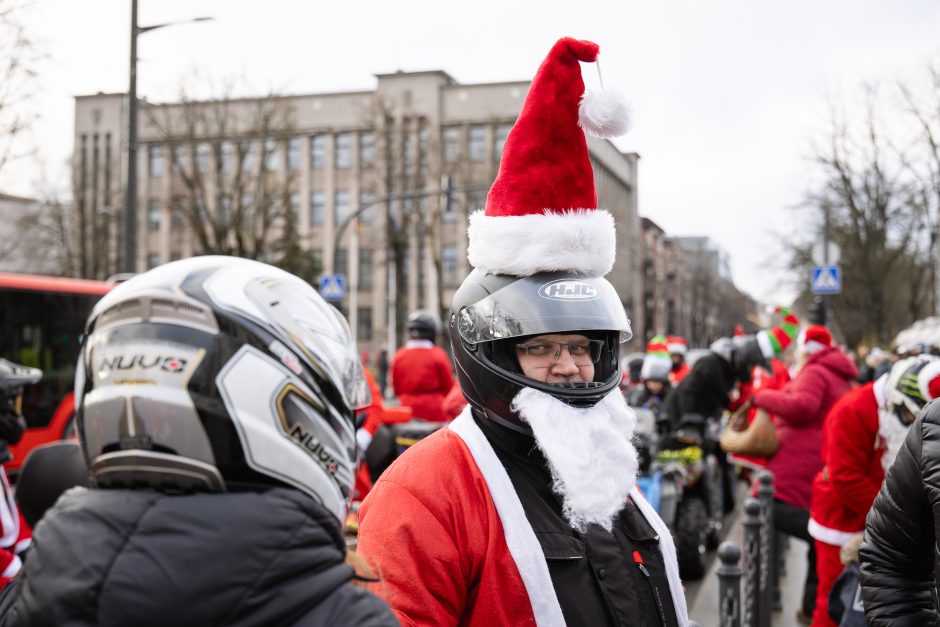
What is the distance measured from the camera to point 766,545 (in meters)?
5.77

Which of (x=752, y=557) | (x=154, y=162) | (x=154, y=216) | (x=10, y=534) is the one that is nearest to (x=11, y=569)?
(x=10, y=534)

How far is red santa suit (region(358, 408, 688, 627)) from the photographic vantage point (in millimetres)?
1914

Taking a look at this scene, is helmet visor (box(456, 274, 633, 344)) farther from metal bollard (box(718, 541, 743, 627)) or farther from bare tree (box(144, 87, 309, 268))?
bare tree (box(144, 87, 309, 268))

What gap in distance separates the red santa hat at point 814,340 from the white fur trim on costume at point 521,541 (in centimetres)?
490

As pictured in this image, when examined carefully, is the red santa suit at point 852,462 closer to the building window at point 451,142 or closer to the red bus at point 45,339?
the red bus at point 45,339

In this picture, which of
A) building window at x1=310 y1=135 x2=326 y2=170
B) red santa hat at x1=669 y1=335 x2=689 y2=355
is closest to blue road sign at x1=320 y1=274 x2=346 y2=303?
red santa hat at x1=669 y1=335 x2=689 y2=355

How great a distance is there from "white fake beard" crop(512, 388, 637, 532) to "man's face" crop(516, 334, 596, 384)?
110 mm

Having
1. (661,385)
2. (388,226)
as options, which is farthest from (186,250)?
(661,385)

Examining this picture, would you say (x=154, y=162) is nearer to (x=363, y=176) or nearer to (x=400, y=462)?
(x=363, y=176)

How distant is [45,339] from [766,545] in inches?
464

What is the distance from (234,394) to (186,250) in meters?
55.9

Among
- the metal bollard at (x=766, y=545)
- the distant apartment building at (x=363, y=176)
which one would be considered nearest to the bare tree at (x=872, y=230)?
the distant apartment building at (x=363, y=176)

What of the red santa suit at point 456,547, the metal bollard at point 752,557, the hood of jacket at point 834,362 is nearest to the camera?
the red santa suit at point 456,547

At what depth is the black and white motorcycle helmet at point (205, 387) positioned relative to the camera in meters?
1.23
